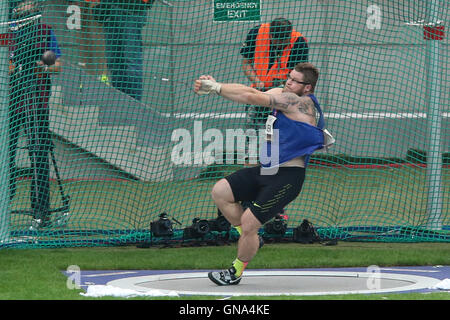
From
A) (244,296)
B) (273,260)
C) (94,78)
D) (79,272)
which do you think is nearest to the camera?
(244,296)

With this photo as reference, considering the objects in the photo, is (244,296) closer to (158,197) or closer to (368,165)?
(158,197)

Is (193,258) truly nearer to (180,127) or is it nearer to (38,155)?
(38,155)

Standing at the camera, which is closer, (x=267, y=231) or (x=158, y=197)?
(x=267, y=231)

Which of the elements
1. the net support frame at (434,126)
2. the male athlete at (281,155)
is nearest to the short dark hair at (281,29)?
the net support frame at (434,126)

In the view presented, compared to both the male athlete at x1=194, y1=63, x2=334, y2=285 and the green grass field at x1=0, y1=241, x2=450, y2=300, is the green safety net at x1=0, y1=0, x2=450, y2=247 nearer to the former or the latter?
the green grass field at x1=0, y1=241, x2=450, y2=300

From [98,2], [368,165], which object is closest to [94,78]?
[98,2]

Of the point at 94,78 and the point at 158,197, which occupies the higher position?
the point at 94,78

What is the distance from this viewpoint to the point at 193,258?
28.4 feet

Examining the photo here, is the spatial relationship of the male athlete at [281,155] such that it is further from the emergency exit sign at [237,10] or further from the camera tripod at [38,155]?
the emergency exit sign at [237,10]

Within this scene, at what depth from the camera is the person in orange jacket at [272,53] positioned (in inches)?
403

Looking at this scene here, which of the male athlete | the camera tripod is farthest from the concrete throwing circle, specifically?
the camera tripod

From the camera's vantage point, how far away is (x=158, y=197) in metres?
12.0

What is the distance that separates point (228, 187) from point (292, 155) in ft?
2.19

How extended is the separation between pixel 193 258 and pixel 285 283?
1.48 metres
